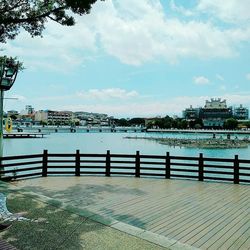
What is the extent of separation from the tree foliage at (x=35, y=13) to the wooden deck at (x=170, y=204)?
565cm

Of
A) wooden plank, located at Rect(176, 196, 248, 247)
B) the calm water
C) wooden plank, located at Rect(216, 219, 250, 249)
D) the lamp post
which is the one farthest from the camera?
the calm water

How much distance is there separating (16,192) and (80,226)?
13.9 feet

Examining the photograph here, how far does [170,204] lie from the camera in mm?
10008

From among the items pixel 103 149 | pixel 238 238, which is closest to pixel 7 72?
pixel 238 238

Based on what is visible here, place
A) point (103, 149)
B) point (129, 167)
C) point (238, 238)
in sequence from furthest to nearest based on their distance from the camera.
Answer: point (103, 149) → point (129, 167) → point (238, 238)

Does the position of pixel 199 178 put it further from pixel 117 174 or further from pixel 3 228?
pixel 3 228

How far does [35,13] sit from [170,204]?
748 centimetres

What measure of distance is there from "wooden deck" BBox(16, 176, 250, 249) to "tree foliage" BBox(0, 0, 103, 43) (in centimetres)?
565

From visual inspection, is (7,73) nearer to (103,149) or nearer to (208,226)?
(208,226)

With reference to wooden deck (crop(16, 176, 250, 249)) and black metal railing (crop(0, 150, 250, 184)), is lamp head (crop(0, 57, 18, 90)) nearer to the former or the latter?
black metal railing (crop(0, 150, 250, 184))

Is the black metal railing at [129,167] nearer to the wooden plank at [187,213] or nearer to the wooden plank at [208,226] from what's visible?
the wooden plank at [187,213]

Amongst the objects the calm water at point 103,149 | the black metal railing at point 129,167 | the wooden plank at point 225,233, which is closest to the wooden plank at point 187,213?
the wooden plank at point 225,233

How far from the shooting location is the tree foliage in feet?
31.8

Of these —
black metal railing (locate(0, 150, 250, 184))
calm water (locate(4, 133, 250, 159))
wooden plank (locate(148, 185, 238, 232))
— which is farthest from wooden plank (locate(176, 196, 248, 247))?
calm water (locate(4, 133, 250, 159))
